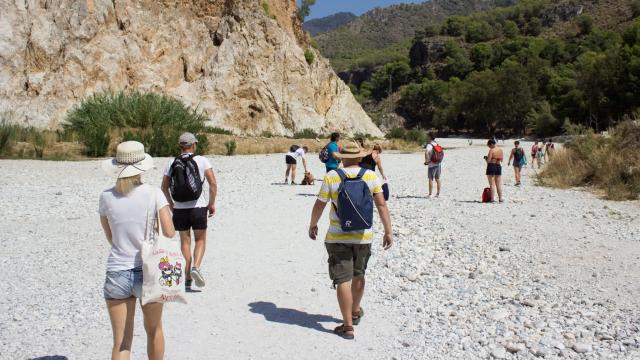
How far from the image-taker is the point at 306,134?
3130 centimetres

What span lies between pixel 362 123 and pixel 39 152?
22441mm

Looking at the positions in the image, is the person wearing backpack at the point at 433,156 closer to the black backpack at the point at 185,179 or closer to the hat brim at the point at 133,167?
the black backpack at the point at 185,179

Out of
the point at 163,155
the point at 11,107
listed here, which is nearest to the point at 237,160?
the point at 163,155

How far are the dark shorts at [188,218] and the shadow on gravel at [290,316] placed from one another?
39.7 inches

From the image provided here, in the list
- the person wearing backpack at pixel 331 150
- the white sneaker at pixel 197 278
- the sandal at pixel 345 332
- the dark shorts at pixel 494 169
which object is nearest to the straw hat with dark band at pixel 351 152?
the sandal at pixel 345 332

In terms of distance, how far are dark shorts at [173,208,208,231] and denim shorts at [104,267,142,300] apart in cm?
218

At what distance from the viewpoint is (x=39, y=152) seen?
60.5 ft

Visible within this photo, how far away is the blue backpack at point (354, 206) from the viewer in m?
4.45

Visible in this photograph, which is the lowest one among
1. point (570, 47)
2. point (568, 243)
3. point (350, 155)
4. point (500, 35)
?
point (568, 243)

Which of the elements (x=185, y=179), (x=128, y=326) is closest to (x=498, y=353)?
(x=128, y=326)

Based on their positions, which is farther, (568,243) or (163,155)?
(163,155)

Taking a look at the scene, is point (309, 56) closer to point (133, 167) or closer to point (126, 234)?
point (133, 167)

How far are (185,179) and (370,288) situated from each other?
7.74 feet

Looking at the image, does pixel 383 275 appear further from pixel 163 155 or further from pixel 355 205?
Answer: pixel 163 155
